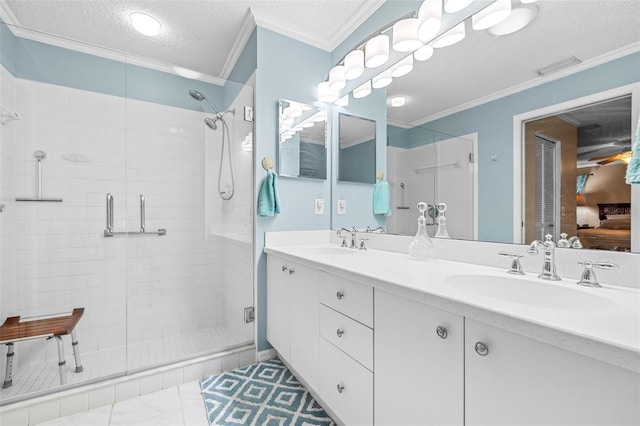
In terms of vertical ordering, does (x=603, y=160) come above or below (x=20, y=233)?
above

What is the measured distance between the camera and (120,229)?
6.80ft

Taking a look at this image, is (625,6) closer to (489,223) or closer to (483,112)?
(483,112)

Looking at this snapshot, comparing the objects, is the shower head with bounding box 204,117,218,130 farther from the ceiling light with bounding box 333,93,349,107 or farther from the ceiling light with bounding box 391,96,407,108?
the ceiling light with bounding box 391,96,407,108

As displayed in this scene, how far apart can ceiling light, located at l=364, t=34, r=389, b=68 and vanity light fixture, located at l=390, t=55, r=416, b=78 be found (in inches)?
4.1

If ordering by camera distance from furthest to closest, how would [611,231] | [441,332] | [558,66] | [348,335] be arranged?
[348,335]
[558,66]
[611,231]
[441,332]

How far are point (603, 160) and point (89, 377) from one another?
255cm

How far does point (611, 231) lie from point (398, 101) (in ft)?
3.97

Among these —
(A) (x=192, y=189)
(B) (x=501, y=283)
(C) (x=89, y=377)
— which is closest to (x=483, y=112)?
(B) (x=501, y=283)

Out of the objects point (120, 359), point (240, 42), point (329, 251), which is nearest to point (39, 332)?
point (120, 359)

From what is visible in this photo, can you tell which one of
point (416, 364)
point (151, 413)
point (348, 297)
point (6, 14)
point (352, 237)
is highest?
point (6, 14)

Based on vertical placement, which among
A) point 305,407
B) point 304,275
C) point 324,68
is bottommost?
point 305,407

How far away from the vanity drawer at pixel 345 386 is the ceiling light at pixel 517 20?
1507 mm

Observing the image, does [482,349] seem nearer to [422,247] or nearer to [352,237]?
[422,247]

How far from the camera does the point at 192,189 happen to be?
2.38 m
